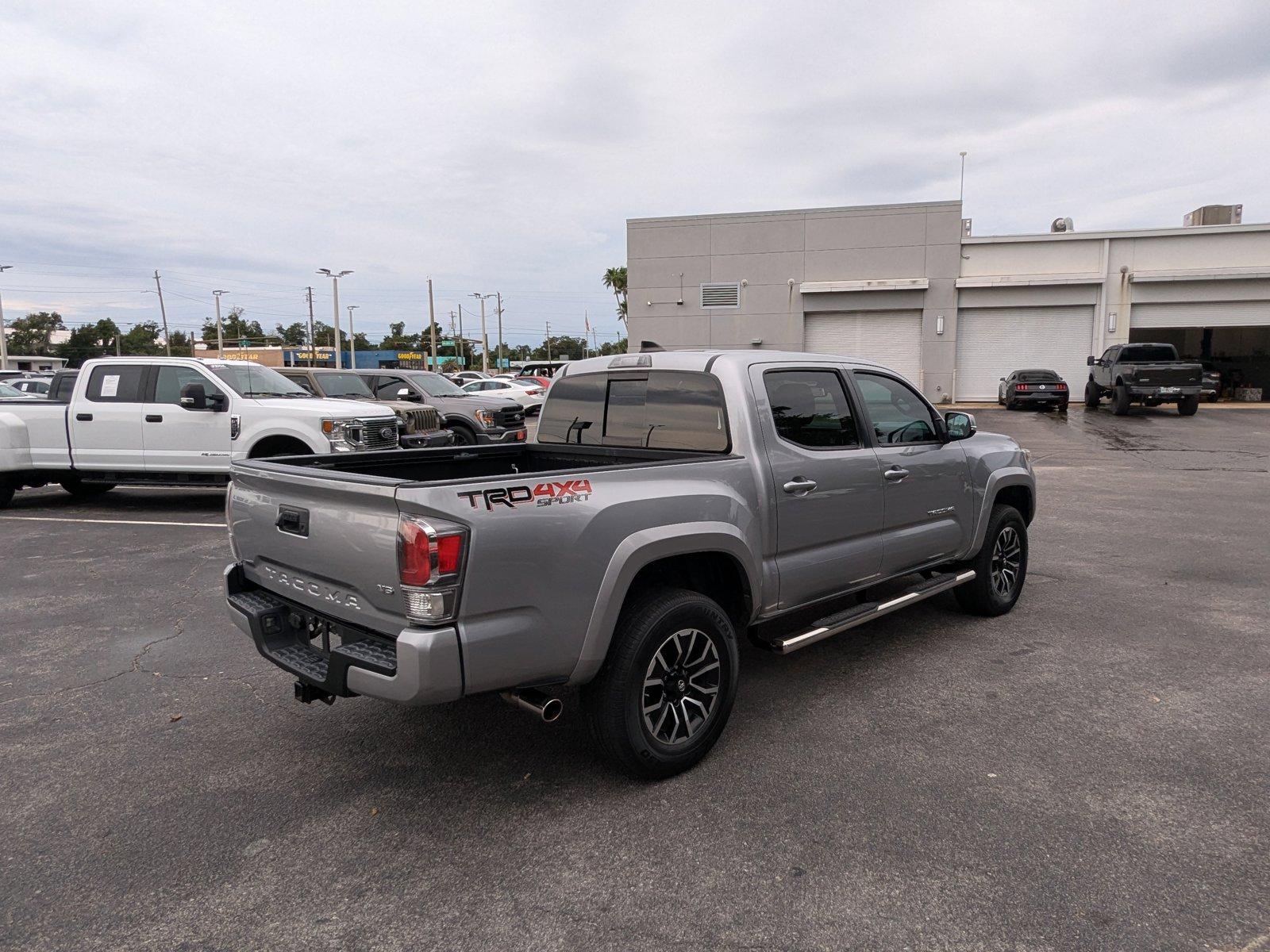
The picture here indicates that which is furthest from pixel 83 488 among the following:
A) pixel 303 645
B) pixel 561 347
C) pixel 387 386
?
pixel 561 347

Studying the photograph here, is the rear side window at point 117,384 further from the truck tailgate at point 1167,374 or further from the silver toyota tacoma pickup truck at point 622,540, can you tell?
the truck tailgate at point 1167,374

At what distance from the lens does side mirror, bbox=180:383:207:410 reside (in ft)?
32.8

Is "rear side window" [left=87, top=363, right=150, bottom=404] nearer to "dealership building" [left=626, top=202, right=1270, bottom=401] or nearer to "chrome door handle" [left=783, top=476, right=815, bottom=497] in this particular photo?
"chrome door handle" [left=783, top=476, right=815, bottom=497]

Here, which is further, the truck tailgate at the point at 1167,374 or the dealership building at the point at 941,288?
the dealership building at the point at 941,288

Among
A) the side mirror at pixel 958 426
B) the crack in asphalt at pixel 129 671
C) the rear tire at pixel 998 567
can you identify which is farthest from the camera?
the rear tire at pixel 998 567

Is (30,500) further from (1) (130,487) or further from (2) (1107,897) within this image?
(2) (1107,897)

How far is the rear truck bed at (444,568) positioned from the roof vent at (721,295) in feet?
94.0

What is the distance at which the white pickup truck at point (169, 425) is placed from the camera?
1001cm

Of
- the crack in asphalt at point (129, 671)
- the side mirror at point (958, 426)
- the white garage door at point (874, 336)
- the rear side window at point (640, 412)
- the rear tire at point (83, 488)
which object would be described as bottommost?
the crack in asphalt at point (129, 671)

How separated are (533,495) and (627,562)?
19.6 inches

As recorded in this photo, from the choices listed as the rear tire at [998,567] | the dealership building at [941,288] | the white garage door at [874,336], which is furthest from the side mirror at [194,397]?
the white garage door at [874,336]

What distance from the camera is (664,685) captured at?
360cm

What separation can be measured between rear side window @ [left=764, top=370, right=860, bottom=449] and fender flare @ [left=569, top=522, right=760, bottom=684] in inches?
34.0

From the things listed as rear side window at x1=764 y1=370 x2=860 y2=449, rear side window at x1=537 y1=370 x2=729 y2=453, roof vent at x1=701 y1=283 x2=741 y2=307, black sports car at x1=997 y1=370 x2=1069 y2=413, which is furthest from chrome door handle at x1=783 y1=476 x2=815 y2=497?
roof vent at x1=701 y1=283 x2=741 y2=307
